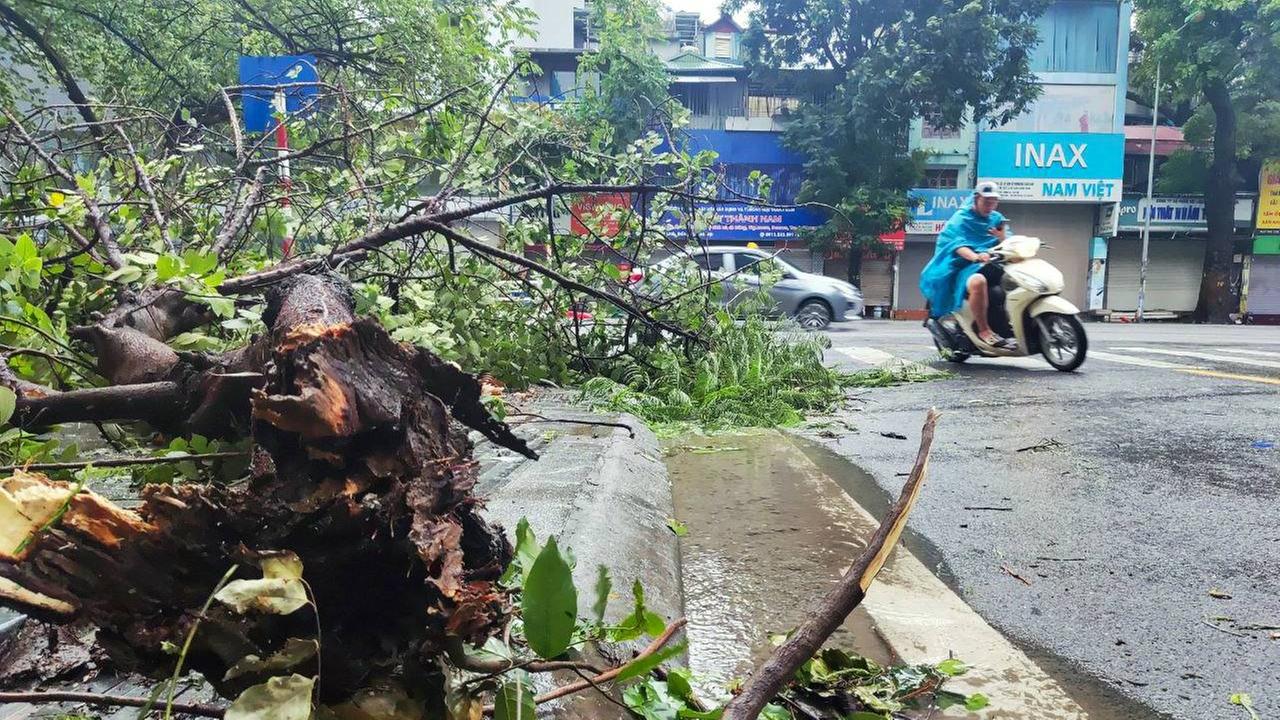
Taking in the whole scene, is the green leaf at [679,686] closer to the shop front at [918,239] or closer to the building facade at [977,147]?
the building facade at [977,147]

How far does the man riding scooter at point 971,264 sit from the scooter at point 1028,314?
0.27 ft

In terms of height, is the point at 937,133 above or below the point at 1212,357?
above

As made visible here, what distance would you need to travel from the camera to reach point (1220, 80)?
19609 mm

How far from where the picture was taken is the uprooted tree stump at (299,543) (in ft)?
2.97

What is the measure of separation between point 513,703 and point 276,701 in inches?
10.5

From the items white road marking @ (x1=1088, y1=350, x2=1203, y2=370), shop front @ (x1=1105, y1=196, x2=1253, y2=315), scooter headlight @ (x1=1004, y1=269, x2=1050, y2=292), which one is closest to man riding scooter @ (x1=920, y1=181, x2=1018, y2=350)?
scooter headlight @ (x1=1004, y1=269, x2=1050, y2=292)

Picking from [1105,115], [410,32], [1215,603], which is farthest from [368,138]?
[1105,115]

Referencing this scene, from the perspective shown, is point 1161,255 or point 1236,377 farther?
point 1161,255

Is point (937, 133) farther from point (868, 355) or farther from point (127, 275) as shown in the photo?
point (127, 275)

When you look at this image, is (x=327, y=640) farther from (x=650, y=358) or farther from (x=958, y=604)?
(x=650, y=358)

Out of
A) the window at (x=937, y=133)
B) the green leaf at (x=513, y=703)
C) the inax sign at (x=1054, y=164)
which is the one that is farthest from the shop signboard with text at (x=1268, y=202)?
the green leaf at (x=513, y=703)

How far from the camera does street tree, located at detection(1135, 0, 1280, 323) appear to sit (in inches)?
740

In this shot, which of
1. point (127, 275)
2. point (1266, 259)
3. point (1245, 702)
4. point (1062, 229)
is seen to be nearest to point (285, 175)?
point (127, 275)

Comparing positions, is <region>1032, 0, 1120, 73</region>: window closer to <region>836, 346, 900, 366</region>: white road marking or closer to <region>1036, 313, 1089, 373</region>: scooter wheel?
<region>836, 346, 900, 366</region>: white road marking
